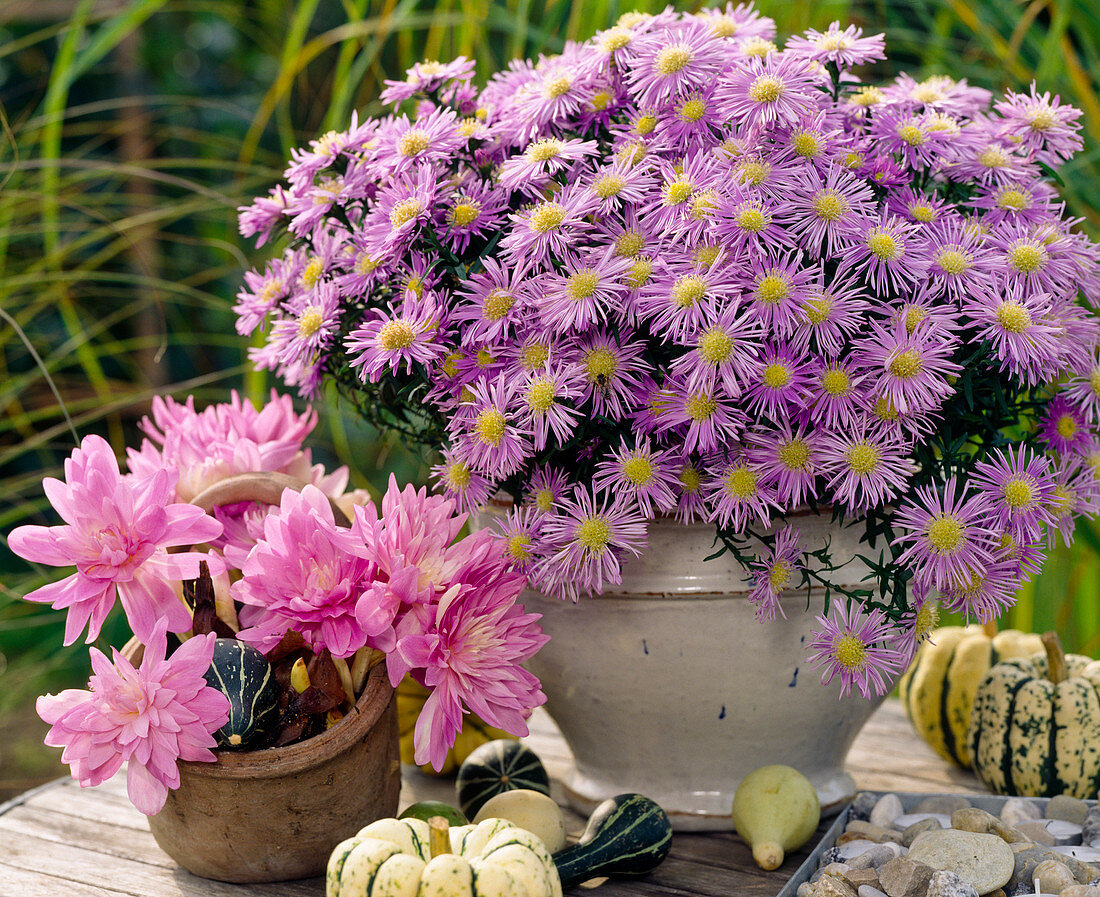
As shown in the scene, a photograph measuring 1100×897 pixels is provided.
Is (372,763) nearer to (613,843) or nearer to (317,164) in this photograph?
(613,843)

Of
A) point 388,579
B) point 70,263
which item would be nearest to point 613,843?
point 388,579

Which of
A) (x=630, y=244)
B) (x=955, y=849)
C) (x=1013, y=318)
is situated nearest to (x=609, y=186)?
(x=630, y=244)

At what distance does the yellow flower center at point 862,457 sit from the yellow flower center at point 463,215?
0.29m

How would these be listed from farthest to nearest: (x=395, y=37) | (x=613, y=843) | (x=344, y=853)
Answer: (x=395, y=37), (x=613, y=843), (x=344, y=853)

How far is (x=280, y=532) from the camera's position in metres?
0.65

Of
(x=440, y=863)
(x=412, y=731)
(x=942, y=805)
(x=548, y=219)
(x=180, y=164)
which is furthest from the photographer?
(x=180, y=164)

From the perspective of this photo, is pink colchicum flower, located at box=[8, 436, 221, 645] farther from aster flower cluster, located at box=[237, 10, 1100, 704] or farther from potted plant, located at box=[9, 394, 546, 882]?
aster flower cluster, located at box=[237, 10, 1100, 704]

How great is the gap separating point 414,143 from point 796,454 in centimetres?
33

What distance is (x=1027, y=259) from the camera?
27.3 inches

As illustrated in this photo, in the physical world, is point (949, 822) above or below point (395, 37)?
below

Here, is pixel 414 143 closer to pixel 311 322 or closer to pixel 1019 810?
pixel 311 322

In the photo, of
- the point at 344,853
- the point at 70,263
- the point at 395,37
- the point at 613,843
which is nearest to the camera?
the point at 344,853

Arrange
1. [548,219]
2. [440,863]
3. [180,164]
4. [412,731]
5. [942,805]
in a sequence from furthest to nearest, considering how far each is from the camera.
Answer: [180,164]
[412,731]
[942,805]
[548,219]
[440,863]

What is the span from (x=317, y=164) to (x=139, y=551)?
312 millimetres
